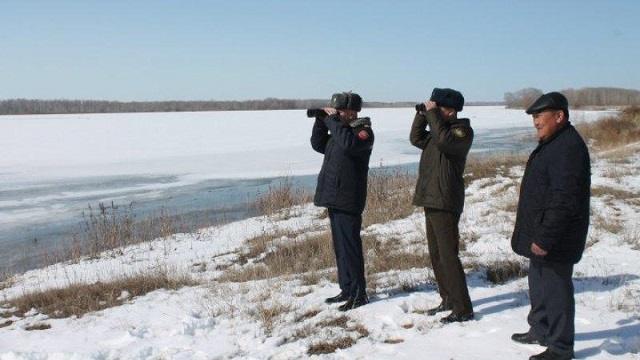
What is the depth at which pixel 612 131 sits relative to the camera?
2472 centimetres

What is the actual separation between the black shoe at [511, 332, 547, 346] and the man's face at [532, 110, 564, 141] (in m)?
1.37

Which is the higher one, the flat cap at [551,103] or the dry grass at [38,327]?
the flat cap at [551,103]

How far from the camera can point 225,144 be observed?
30.5 metres

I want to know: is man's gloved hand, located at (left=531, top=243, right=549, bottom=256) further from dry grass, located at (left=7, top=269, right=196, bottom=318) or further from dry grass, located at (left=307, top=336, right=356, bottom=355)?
dry grass, located at (left=7, top=269, right=196, bottom=318)

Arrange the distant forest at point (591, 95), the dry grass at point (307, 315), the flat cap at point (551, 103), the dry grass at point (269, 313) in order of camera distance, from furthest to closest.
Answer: the distant forest at point (591, 95)
the dry grass at point (307, 315)
the dry grass at point (269, 313)
the flat cap at point (551, 103)

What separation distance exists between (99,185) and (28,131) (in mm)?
25247

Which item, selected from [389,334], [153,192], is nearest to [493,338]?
[389,334]

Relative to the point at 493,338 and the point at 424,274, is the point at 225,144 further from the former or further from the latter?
the point at 493,338

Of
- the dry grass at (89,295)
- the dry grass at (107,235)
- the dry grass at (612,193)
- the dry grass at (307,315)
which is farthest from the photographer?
the dry grass at (107,235)

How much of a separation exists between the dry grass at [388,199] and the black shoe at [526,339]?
6179 millimetres

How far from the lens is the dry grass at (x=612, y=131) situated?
902 inches

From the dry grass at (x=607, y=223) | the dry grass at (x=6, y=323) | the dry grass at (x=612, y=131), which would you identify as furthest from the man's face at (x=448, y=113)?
the dry grass at (x=612, y=131)

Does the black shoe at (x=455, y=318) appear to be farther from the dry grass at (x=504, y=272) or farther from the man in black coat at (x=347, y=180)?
the dry grass at (x=504, y=272)

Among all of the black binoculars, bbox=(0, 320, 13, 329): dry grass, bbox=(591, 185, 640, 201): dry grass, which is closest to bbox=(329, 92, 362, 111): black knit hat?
the black binoculars
